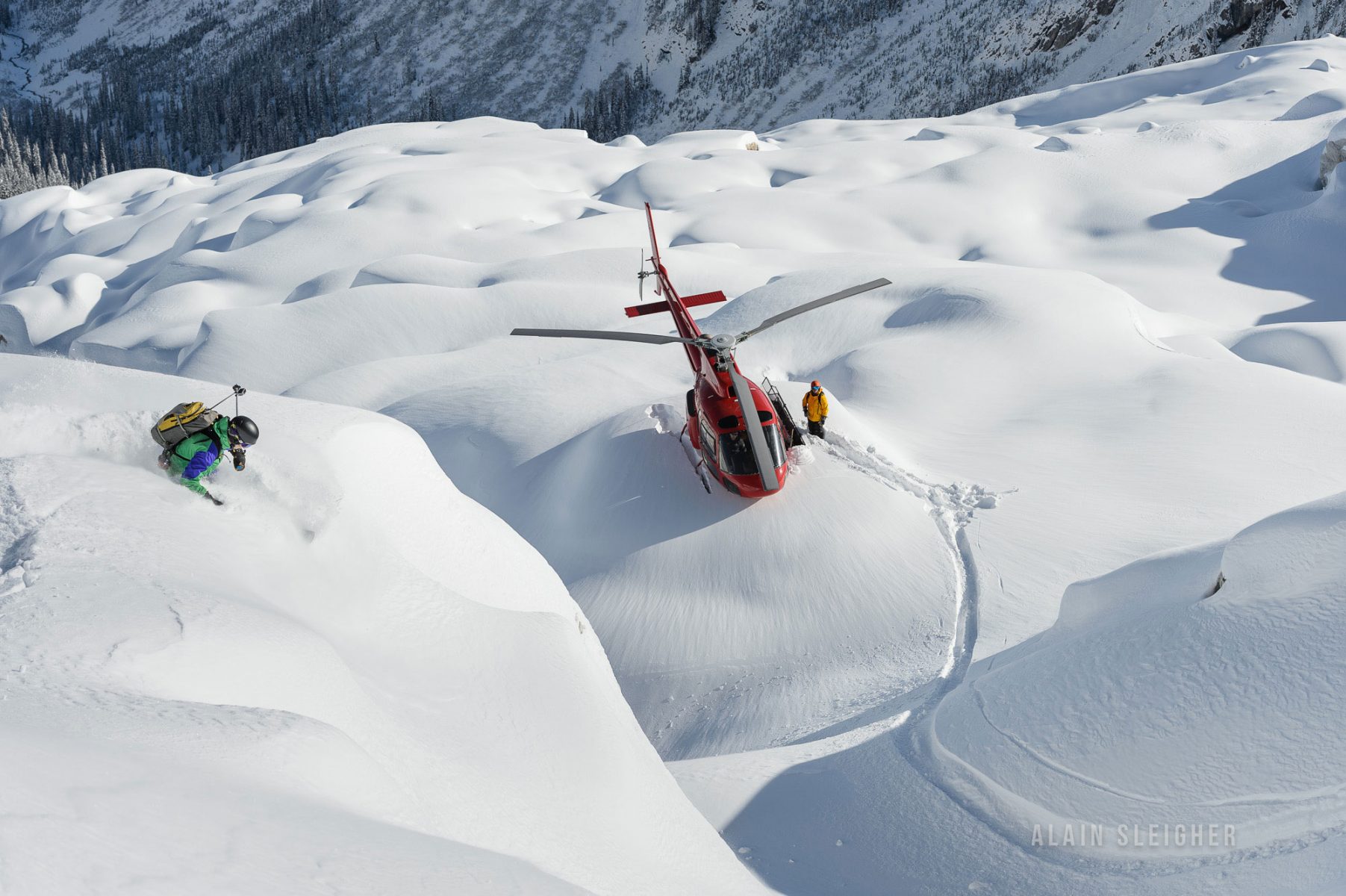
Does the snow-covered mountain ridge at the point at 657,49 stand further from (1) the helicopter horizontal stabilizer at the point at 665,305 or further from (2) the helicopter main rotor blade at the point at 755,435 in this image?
(2) the helicopter main rotor blade at the point at 755,435

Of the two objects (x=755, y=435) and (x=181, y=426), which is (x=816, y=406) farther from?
(x=181, y=426)

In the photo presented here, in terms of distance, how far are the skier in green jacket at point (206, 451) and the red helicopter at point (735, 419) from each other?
5.63 metres

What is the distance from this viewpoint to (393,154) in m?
46.8

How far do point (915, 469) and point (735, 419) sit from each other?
11.4 feet

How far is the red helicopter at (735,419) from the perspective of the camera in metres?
11.1

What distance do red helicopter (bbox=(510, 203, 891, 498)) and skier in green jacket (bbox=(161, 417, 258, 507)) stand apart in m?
5.63

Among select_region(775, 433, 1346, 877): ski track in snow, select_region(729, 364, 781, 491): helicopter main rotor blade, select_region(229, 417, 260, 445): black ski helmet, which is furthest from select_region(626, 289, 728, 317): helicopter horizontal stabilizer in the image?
select_region(229, 417, 260, 445): black ski helmet

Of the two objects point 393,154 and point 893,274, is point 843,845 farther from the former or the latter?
point 393,154

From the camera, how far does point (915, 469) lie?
508 inches

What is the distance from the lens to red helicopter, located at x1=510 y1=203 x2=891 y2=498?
1105cm

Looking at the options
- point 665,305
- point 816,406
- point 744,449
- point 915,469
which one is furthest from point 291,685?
point 665,305

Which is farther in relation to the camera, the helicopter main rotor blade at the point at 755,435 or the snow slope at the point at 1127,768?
the helicopter main rotor blade at the point at 755,435

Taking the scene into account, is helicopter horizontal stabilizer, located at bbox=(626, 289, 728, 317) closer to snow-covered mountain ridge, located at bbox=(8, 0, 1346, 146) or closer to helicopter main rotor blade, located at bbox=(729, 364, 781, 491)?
helicopter main rotor blade, located at bbox=(729, 364, 781, 491)

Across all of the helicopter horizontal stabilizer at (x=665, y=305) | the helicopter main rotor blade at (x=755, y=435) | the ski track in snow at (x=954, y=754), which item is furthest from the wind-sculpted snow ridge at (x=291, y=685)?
the helicopter horizontal stabilizer at (x=665, y=305)
